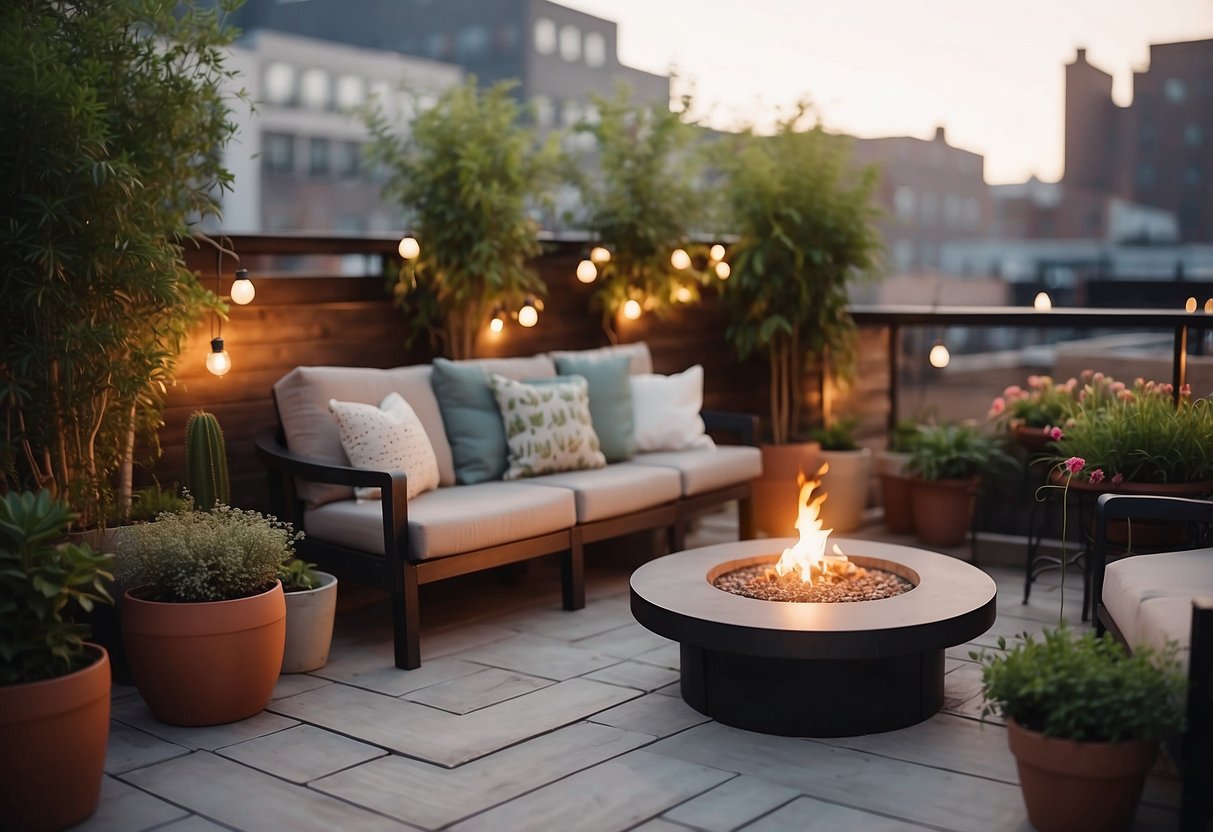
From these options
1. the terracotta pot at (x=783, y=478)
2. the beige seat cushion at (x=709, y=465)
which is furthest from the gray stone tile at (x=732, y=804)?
the terracotta pot at (x=783, y=478)

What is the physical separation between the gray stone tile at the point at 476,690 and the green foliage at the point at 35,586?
46.3 inches

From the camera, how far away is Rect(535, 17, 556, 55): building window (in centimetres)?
852

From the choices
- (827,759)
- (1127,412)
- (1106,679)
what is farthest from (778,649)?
(1127,412)

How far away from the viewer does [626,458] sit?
17.6 feet

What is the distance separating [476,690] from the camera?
380 cm

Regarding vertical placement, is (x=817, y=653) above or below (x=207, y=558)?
below

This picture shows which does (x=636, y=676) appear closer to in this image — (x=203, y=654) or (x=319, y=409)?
(x=203, y=654)

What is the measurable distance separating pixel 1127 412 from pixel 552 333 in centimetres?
287

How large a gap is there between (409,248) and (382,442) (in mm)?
1228

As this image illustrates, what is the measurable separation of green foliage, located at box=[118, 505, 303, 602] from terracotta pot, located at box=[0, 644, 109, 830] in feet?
2.10

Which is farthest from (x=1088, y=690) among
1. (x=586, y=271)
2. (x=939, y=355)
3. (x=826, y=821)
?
(x=586, y=271)

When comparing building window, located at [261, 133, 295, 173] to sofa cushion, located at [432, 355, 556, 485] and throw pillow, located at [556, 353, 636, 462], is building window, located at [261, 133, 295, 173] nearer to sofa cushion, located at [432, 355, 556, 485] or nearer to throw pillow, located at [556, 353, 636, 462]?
throw pillow, located at [556, 353, 636, 462]

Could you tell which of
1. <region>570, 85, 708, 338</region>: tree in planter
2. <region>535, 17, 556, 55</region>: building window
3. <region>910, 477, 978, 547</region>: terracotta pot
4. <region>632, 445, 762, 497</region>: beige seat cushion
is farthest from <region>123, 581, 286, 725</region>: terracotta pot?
<region>535, 17, 556, 55</region>: building window

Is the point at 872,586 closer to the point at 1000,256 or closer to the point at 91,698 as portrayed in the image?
the point at 91,698
